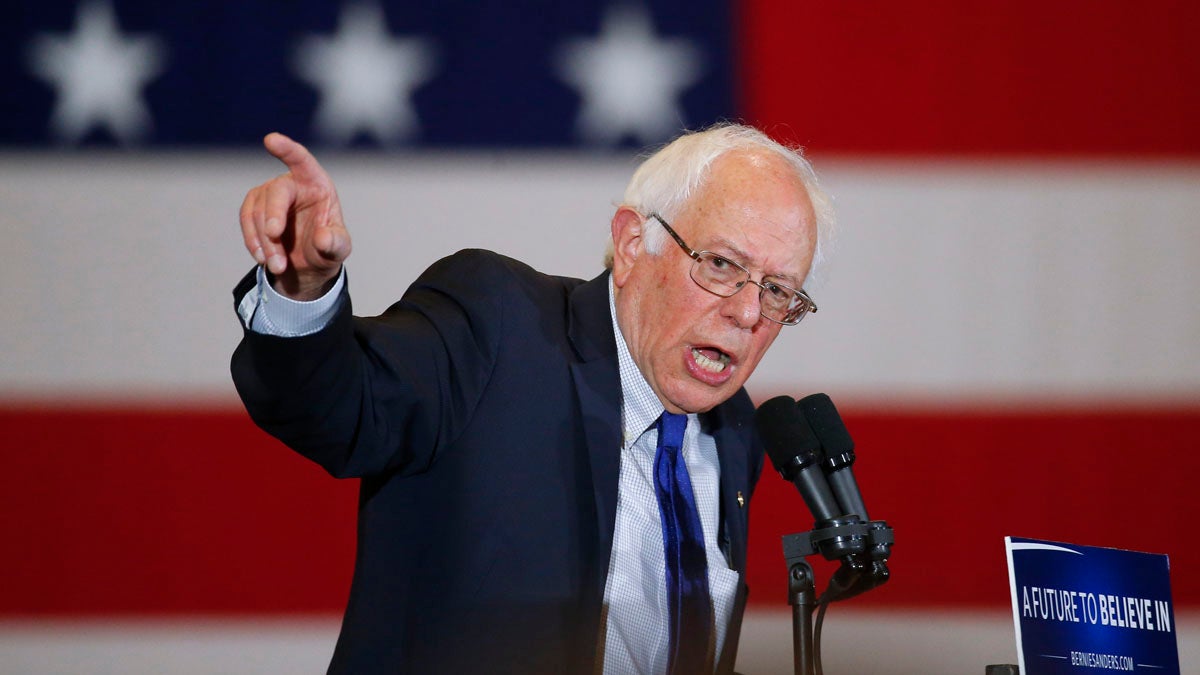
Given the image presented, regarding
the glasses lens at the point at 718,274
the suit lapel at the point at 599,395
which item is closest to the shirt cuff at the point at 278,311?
the suit lapel at the point at 599,395

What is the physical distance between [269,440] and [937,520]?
1.49 m

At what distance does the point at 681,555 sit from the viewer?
159 cm

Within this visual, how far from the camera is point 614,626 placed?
1493mm

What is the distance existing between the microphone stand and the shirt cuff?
0.54 m

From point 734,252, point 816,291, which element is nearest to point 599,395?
point 734,252

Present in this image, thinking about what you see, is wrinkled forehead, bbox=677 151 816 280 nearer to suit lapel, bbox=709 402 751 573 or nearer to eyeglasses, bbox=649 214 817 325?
eyeglasses, bbox=649 214 817 325

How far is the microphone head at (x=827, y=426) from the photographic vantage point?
4.10 feet

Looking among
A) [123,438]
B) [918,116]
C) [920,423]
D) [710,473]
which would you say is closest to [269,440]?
[123,438]

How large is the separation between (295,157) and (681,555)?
0.82m

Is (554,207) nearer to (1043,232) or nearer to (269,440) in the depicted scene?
(269,440)

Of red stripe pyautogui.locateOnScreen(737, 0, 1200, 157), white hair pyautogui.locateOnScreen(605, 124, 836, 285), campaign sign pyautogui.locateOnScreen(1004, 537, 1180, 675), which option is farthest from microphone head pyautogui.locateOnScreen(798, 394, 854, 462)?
red stripe pyautogui.locateOnScreen(737, 0, 1200, 157)

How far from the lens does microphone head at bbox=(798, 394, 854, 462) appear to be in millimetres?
1251

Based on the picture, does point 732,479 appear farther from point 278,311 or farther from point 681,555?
point 278,311

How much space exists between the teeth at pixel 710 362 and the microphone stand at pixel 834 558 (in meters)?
0.38
